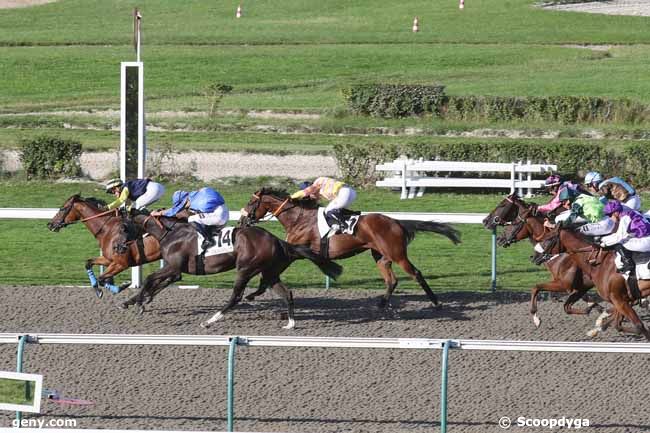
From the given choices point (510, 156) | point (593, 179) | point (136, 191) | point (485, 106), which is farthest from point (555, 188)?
point (485, 106)

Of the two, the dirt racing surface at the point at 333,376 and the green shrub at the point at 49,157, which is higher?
the dirt racing surface at the point at 333,376

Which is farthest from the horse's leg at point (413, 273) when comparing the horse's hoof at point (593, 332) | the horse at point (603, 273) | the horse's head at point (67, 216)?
the horse's head at point (67, 216)

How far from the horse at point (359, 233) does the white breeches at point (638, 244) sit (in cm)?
209

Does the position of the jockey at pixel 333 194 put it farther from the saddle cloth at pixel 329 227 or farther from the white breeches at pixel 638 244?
the white breeches at pixel 638 244

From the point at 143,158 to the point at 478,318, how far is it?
3.55 meters

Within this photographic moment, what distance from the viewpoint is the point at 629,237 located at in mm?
9898

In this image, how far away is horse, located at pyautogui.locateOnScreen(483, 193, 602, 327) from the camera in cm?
1078

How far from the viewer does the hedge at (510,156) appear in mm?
19125

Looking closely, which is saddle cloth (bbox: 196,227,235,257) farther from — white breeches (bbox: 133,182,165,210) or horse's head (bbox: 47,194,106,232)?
horse's head (bbox: 47,194,106,232)

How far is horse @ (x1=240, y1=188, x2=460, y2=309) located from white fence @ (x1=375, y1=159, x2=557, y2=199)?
22.1 feet

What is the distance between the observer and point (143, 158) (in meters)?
12.3

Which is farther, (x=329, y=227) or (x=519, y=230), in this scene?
(x=329, y=227)

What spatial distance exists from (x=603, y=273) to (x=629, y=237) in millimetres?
339

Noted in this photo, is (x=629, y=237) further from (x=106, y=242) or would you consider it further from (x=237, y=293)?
(x=106, y=242)
